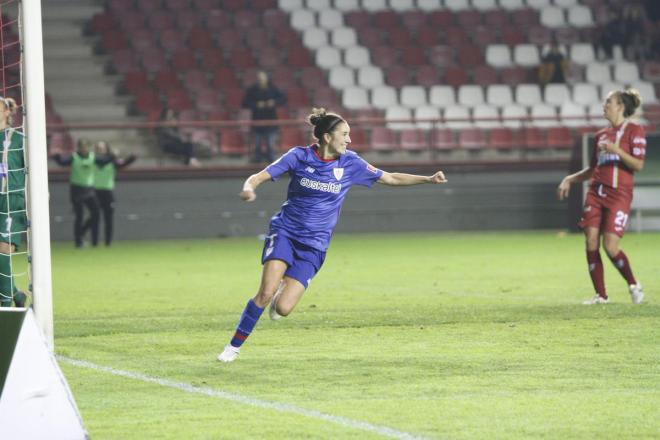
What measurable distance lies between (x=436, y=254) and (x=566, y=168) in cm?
704

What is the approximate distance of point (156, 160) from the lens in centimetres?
2648

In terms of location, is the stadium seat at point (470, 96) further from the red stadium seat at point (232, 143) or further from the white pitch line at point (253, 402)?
the white pitch line at point (253, 402)

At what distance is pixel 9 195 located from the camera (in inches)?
420

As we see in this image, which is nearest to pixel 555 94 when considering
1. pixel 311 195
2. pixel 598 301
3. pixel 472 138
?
pixel 472 138

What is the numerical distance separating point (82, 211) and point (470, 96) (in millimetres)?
9866

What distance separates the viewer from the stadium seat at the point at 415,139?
2741cm

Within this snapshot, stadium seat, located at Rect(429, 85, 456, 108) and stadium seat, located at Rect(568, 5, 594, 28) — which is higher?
Result: stadium seat, located at Rect(568, 5, 594, 28)

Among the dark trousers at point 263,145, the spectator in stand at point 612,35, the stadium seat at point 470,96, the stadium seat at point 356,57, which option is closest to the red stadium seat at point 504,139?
the stadium seat at point 470,96

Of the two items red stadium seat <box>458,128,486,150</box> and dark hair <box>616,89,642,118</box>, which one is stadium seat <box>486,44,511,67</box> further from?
dark hair <box>616,89,642,118</box>

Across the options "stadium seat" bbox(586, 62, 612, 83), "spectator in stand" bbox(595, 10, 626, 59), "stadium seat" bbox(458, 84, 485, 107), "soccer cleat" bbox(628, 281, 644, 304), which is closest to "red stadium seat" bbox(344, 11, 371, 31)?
"stadium seat" bbox(458, 84, 485, 107)

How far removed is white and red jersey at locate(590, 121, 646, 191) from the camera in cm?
1264

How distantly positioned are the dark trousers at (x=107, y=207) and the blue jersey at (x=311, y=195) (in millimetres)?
15604

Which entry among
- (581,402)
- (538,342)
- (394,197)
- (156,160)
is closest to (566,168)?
(394,197)

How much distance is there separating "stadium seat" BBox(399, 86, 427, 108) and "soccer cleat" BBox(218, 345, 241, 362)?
2067 centimetres
